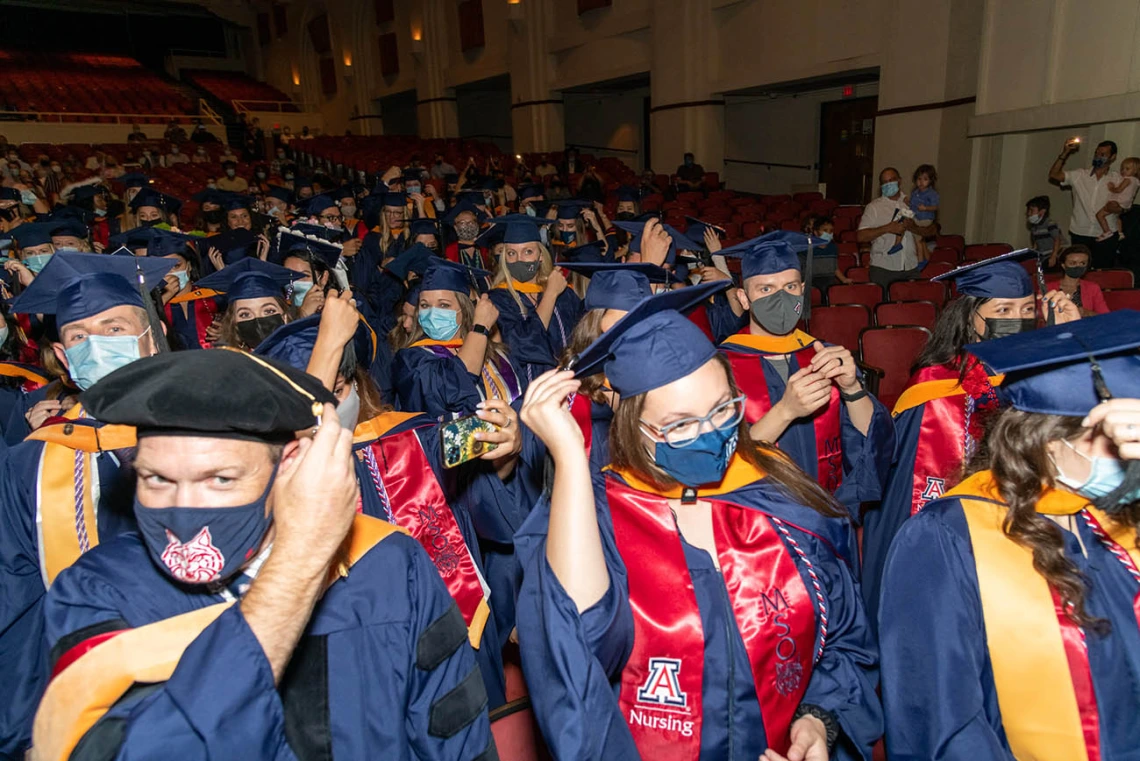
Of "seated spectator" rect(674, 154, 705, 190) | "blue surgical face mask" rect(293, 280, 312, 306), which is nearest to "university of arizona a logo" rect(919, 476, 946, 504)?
"blue surgical face mask" rect(293, 280, 312, 306)

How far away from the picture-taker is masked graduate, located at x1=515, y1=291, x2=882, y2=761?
1.48 m

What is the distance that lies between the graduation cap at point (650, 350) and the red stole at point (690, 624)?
31cm

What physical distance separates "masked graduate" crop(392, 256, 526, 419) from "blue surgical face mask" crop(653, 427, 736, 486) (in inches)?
67.3

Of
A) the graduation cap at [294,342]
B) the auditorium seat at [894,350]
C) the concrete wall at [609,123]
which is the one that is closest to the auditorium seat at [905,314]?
the auditorium seat at [894,350]

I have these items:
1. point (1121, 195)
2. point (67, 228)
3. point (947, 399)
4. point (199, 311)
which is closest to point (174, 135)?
point (67, 228)

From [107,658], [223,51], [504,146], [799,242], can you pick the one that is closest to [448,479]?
[107,658]

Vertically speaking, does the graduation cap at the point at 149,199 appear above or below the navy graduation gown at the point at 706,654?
above

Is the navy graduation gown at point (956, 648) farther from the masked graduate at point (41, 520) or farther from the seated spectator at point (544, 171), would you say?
the seated spectator at point (544, 171)

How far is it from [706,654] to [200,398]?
48.0 inches

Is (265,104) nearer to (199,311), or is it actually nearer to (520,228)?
(199,311)

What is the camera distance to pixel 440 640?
1518 millimetres

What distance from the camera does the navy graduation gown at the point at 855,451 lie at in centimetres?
258

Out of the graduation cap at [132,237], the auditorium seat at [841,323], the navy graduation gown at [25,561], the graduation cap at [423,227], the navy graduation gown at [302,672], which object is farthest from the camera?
the graduation cap at [423,227]

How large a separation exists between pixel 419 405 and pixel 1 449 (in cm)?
159
